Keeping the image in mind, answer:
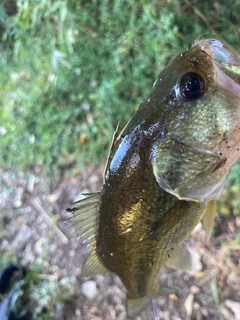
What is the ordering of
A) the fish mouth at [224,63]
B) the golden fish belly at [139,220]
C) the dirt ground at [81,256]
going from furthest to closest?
the dirt ground at [81,256] → the golden fish belly at [139,220] → the fish mouth at [224,63]

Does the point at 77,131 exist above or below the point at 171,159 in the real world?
below

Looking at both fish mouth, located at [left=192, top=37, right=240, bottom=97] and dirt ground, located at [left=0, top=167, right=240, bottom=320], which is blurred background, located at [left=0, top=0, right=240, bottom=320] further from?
fish mouth, located at [left=192, top=37, right=240, bottom=97]

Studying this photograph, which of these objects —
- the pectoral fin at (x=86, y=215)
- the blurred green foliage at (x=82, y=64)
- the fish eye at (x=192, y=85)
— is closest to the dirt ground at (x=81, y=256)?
the blurred green foliage at (x=82, y=64)

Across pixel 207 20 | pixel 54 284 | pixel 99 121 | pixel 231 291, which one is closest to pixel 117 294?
pixel 54 284

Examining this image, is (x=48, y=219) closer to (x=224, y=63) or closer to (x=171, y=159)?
(x=171, y=159)

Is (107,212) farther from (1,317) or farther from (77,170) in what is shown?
(77,170)

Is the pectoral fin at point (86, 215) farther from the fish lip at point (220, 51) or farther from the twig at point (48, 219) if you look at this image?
the twig at point (48, 219)

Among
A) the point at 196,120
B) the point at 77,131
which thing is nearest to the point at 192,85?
the point at 196,120
